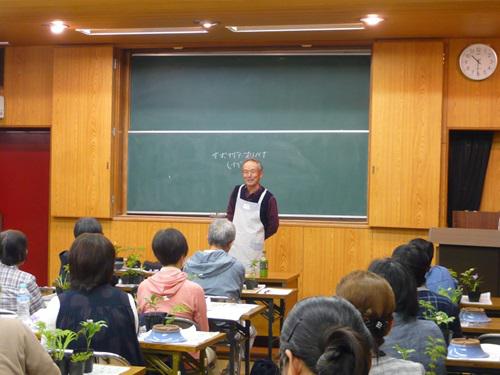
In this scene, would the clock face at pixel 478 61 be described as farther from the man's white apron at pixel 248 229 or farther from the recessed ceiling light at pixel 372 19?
the man's white apron at pixel 248 229

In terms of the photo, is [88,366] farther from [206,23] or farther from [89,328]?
[206,23]

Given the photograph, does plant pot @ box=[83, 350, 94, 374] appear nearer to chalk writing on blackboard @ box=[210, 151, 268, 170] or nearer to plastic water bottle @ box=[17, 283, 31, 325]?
plastic water bottle @ box=[17, 283, 31, 325]

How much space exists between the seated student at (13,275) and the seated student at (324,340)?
11.0 feet

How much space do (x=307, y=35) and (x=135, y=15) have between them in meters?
1.89

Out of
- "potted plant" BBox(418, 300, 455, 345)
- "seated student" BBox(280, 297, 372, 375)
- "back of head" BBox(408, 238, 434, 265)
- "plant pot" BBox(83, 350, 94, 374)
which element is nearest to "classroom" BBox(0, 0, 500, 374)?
"back of head" BBox(408, 238, 434, 265)

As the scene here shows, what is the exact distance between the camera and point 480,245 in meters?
6.79

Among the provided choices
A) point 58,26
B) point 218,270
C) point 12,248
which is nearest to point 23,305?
point 12,248

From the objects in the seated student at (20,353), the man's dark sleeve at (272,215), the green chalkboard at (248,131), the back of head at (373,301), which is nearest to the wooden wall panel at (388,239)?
Result: the green chalkboard at (248,131)

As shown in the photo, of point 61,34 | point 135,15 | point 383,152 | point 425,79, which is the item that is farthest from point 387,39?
point 61,34

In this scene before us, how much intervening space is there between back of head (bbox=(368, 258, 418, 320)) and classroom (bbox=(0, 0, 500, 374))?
434 centimetres

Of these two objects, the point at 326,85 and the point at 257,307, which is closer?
the point at 257,307

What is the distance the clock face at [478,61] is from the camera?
8328 millimetres

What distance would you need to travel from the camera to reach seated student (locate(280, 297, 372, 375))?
1.66m

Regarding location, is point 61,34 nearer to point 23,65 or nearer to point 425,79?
point 23,65
